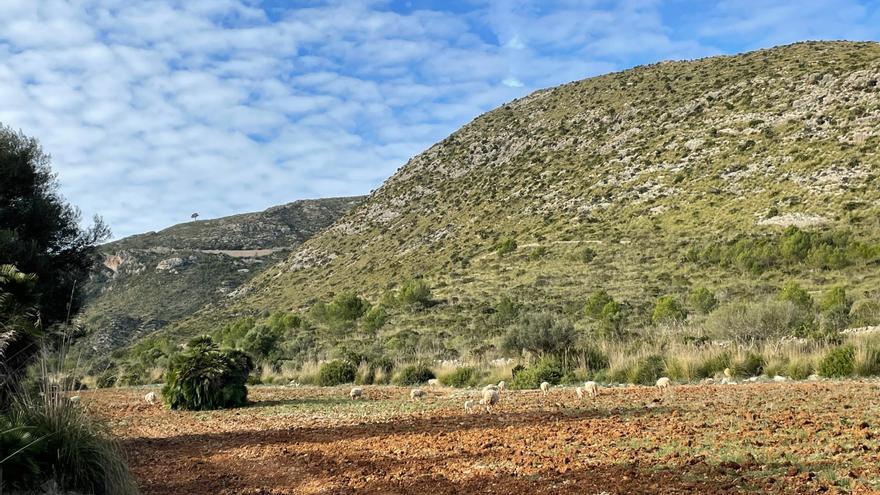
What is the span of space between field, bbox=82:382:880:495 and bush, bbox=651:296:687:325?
1308cm

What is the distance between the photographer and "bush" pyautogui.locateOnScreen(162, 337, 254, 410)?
572 inches

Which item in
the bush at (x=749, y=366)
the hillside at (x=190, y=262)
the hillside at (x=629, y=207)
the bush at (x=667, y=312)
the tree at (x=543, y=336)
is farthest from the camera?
the hillside at (x=190, y=262)

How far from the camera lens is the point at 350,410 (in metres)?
12.8

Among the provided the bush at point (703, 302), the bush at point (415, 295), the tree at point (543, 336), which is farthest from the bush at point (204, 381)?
the bush at point (415, 295)

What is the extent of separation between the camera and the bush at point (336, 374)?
2025cm

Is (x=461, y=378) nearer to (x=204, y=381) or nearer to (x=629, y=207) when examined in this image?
(x=204, y=381)

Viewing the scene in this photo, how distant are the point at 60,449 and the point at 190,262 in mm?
65497

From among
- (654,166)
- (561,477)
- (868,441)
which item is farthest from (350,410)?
(654,166)

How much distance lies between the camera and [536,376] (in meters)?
15.6

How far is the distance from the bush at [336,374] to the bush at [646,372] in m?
8.61

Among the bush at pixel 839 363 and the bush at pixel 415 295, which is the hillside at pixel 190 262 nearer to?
the bush at pixel 415 295

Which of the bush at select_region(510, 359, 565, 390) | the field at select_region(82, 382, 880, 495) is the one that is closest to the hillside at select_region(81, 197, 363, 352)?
the bush at select_region(510, 359, 565, 390)

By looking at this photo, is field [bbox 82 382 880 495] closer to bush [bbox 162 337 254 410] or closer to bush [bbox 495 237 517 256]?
bush [bbox 162 337 254 410]

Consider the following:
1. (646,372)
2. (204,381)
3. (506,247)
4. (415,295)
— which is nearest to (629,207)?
(506,247)
